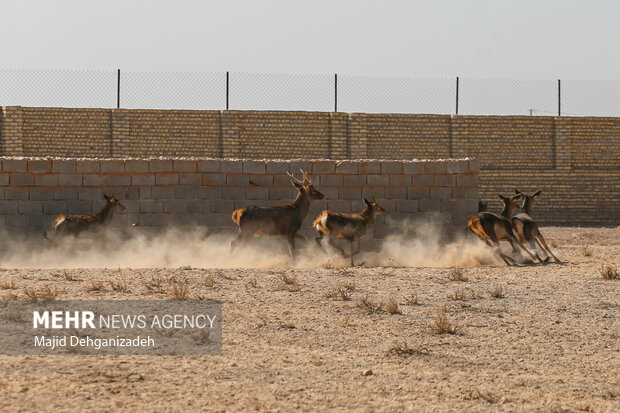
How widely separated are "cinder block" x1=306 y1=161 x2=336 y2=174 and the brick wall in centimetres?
1319

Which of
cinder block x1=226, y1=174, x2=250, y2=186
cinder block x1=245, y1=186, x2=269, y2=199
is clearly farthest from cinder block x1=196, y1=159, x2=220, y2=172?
cinder block x1=245, y1=186, x2=269, y2=199

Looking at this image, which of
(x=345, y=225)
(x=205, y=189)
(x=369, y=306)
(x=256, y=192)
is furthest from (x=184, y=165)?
(x=369, y=306)

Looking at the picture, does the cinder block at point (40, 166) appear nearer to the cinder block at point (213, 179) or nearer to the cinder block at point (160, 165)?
the cinder block at point (160, 165)

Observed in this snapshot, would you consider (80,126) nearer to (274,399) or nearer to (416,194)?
(416,194)

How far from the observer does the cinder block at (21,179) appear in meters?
16.4

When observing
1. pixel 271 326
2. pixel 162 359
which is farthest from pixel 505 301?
pixel 162 359

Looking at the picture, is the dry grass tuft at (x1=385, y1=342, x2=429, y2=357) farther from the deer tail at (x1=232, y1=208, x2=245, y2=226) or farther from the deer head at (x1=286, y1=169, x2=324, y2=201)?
the deer head at (x1=286, y1=169, x2=324, y2=201)

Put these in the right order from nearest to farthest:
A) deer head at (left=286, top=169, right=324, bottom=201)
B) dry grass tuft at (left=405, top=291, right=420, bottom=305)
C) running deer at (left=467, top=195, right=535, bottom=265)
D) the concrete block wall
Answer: dry grass tuft at (left=405, top=291, right=420, bottom=305), running deer at (left=467, top=195, right=535, bottom=265), deer head at (left=286, top=169, right=324, bottom=201), the concrete block wall

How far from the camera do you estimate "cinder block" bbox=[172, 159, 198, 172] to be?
1642cm

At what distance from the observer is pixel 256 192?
16562mm

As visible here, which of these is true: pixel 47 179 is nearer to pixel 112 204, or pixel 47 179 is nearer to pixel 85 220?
pixel 85 220

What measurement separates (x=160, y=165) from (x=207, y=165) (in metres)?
0.92

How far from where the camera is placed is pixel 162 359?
24.7 ft

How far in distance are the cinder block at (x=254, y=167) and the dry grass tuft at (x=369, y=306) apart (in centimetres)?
661
